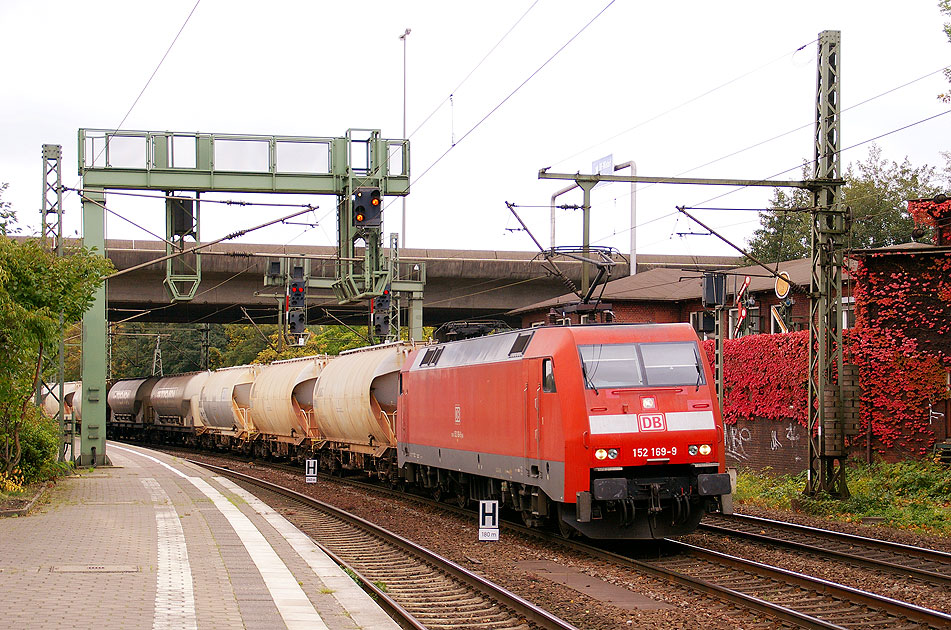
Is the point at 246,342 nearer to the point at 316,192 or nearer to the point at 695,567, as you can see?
the point at 316,192

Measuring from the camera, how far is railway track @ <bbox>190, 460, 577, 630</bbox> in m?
10.2

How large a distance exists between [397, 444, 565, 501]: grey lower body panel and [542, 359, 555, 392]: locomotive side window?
3.27ft

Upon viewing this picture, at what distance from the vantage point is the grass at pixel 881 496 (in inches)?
720

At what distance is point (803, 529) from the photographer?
53.2 ft

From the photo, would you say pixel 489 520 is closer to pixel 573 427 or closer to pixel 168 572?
pixel 573 427

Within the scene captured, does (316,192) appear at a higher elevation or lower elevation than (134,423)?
higher

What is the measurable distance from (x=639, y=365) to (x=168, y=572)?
261 inches

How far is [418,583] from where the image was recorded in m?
12.5

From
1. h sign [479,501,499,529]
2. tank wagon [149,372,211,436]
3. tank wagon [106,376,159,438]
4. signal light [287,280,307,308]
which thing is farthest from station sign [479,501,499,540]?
tank wagon [106,376,159,438]

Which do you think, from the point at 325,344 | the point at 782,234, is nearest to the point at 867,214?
the point at 782,234

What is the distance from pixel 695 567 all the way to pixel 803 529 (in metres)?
3.88

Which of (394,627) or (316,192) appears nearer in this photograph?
(394,627)

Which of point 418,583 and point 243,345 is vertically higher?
point 243,345

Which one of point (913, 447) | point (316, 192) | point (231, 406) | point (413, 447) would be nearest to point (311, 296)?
point (231, 406)
